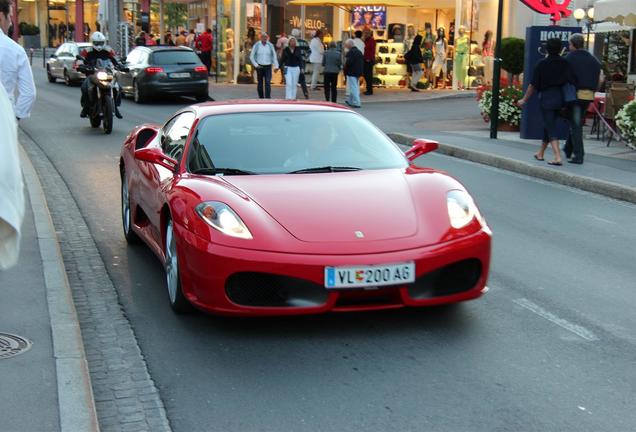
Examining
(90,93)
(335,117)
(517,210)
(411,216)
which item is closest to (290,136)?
(335,117)

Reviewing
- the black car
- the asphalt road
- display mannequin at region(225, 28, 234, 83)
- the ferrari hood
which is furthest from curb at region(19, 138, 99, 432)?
display mannequin at region(225, 28, 234, 83)

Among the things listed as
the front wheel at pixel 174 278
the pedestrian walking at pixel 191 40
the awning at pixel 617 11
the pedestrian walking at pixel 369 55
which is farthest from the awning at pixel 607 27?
the pedestrian walking at pixel 191 40

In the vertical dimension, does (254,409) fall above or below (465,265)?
below

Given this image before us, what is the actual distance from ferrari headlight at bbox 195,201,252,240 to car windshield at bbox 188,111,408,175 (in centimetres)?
71

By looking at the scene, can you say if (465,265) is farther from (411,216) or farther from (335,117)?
(335,117)

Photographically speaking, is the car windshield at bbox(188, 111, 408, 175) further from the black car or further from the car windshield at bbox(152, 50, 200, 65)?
the car windshield at bbox(152, 50, 200, 65)

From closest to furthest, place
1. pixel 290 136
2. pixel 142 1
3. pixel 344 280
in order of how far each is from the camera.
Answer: pixel 344 280, pixel 290 136, pixel 142 1

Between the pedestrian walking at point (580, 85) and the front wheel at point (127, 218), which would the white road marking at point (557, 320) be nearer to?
the front wheel at point (127, 218)

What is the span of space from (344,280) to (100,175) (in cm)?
821

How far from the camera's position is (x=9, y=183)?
97.3 inches

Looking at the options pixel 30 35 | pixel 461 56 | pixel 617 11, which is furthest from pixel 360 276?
pixel 30 35

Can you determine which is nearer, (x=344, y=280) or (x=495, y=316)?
(x=344, y=280)

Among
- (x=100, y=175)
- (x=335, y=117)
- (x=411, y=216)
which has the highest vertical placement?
(x=335, y=117)

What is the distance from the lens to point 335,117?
721 centimetres
